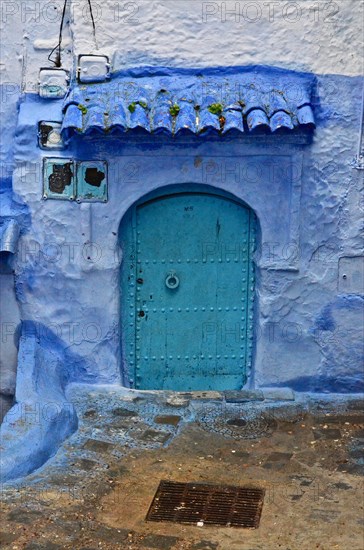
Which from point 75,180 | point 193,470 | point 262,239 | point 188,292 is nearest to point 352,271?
point 262,239

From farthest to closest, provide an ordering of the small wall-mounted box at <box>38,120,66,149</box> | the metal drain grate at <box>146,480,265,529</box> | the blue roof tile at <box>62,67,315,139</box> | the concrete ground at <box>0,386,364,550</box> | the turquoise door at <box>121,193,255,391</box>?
the turquoise door at <box>121,193,255,391</box> < the small wall-mounted box at <box>38,120,66,149</box> < the blue roof tile at <box>62,67,315,139</box> < the metal drain grate at <box>146,480,265,529</box> < the concrete ground at <box>0,386,364,550</box>

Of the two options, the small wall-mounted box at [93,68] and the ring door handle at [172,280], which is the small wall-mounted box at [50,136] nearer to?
the small wall-mounted box at [93,68]

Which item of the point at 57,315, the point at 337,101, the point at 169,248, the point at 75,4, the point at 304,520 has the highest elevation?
the point at 75,4

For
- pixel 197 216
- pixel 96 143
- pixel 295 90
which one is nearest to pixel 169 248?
pixel 197 216

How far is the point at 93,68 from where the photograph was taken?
9.36 m

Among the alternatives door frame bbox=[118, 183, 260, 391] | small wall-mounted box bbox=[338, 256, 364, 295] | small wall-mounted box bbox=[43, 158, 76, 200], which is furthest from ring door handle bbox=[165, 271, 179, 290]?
small wall-mounted box bbox=[338, 256, 364, 295]

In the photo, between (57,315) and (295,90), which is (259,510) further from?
(295,90)

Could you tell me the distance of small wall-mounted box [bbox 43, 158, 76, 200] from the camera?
9555mm

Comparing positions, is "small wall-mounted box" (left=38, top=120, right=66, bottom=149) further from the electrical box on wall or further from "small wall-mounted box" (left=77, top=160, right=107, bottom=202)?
"small wall-mounted box" (left=77, top=160, right=107, bottom=202)

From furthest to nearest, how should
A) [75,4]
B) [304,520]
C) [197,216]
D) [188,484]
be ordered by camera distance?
1. [197,216]
2. [75,4]
3. [188,484]
4. [304,520]

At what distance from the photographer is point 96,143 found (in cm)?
948

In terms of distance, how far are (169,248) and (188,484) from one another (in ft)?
8.32

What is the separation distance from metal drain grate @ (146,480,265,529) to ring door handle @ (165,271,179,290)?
2.24 meters

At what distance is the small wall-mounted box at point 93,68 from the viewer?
368 inches
